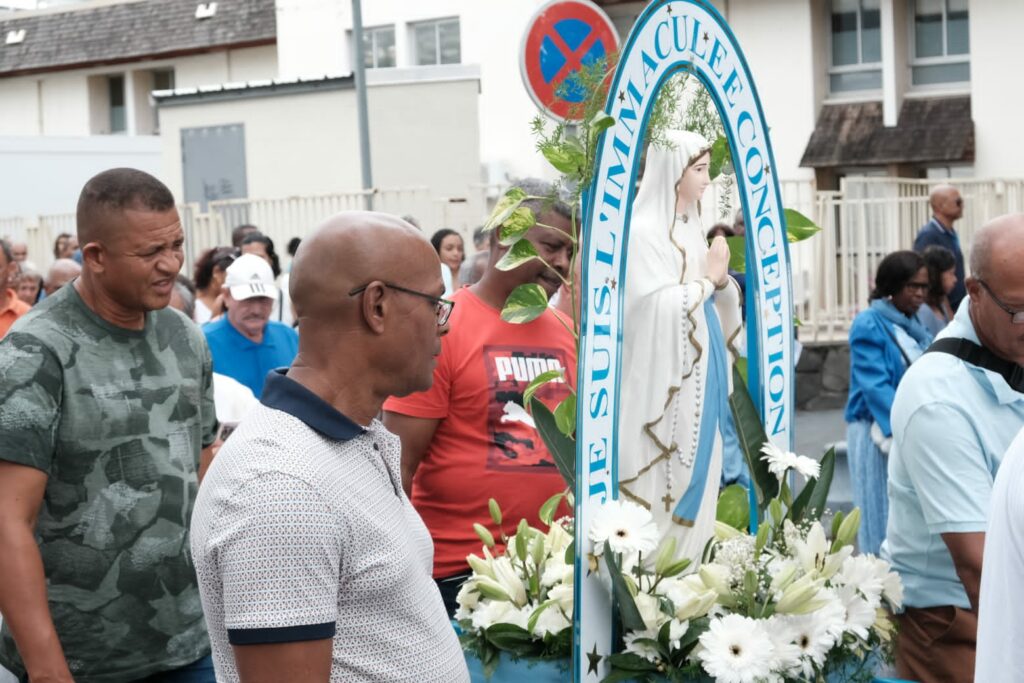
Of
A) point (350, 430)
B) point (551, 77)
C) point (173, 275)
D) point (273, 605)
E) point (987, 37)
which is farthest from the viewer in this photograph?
point (987, 37)

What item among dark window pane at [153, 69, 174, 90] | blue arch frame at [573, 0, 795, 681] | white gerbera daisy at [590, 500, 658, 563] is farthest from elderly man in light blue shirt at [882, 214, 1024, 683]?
dark window pane at [153, 69, 174, 90]

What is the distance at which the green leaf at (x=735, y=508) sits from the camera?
3812mm

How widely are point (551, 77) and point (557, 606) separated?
3.76 metres

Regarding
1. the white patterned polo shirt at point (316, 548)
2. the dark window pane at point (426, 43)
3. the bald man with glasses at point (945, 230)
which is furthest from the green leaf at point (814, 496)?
the dark window pane at point (426, 43)

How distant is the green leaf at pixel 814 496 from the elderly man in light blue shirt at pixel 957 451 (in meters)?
0.22

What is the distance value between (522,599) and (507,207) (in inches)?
35.9

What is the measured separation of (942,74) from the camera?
2231 centimetres

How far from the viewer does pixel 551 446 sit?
11.1 ft

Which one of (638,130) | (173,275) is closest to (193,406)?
(173,275)

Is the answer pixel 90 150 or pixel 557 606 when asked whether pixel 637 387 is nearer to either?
pixel 557 606

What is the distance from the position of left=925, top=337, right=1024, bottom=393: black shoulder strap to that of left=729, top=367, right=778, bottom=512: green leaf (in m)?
0.52

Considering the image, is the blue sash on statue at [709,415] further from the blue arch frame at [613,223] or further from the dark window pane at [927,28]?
the dark window pane at [927,28]

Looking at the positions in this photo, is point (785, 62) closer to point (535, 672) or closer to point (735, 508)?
point (735, 508)

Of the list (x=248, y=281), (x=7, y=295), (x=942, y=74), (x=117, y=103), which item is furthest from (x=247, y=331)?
(x=117, y=103)
